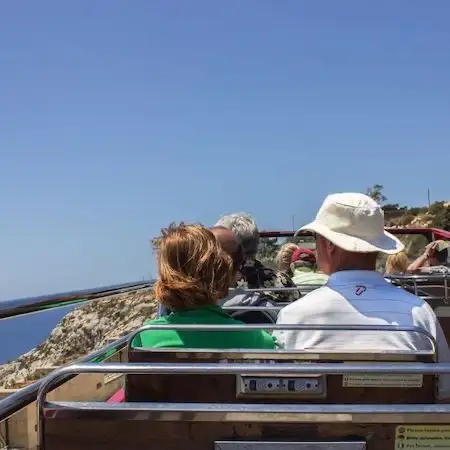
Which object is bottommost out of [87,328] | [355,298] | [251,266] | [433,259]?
[87,328]

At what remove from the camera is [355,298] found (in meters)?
2.87

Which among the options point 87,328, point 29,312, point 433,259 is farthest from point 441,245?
point 87,328

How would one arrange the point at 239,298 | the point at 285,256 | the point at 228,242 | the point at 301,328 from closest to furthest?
the point at 301,328 < the point at 228,242 < the point at 239,298 < the point at 285,256

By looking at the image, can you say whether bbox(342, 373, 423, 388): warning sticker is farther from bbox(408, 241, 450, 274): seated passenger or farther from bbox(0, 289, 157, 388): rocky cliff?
bbox(0, 289, 157, 388): rocky cliff

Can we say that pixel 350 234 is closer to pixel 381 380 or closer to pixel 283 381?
pixel 381 380

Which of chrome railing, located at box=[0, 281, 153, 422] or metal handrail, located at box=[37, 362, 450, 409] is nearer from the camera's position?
metal handrail, located at box=[37, 362, 450, 409]

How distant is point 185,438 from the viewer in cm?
198

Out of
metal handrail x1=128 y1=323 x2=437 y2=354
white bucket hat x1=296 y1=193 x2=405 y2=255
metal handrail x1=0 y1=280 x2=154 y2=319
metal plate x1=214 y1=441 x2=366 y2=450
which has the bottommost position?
metal handrail x1=0 y1=280 x2=154 y2=319

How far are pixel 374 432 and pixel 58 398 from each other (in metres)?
1.87

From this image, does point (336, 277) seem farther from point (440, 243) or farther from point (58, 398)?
point (440, 243)

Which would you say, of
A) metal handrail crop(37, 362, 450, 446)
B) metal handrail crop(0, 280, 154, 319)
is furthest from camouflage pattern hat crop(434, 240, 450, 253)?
metal handrail crop(37, 362, 450, 446)

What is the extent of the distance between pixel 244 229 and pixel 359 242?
1852 mm

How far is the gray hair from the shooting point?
4801mm

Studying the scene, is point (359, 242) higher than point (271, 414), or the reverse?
point (359, 242)
